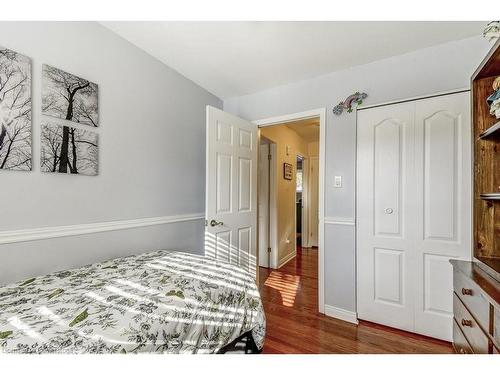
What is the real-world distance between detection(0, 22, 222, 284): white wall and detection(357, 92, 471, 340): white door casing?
1726 mm

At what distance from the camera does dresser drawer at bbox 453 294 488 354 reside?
103 cm

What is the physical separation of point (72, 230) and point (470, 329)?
2.32 meters

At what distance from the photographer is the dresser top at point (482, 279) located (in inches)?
37.3

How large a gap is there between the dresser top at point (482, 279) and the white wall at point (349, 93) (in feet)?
3.01

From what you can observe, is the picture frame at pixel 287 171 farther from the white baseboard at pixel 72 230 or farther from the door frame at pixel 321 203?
the white baseboard at pixel 72 230

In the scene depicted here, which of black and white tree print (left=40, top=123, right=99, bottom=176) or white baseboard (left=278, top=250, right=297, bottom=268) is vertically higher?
black and white tree print (left=40, top=123, right=99, bottom=176)

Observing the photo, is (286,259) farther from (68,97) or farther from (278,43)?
(68,97)

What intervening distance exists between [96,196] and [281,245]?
2.90 meters

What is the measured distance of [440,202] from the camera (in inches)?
72.5

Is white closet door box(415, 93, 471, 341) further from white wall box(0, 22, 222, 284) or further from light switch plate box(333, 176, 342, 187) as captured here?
white wall box(0, 22, 222, 284)

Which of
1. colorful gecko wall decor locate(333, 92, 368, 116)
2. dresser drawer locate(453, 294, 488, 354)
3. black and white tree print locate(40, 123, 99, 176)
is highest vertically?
colorful gecko wall decor locate(333, 92, 368, 116)

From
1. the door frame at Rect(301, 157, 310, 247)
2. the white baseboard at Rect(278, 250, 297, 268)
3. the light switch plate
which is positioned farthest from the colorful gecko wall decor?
the door frame at Rect(301, 157, 310, 247)

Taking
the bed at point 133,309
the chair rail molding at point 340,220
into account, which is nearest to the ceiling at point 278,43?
the chair rail molding at point 340,220

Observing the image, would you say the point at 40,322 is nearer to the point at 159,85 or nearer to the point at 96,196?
the point at 96,196
